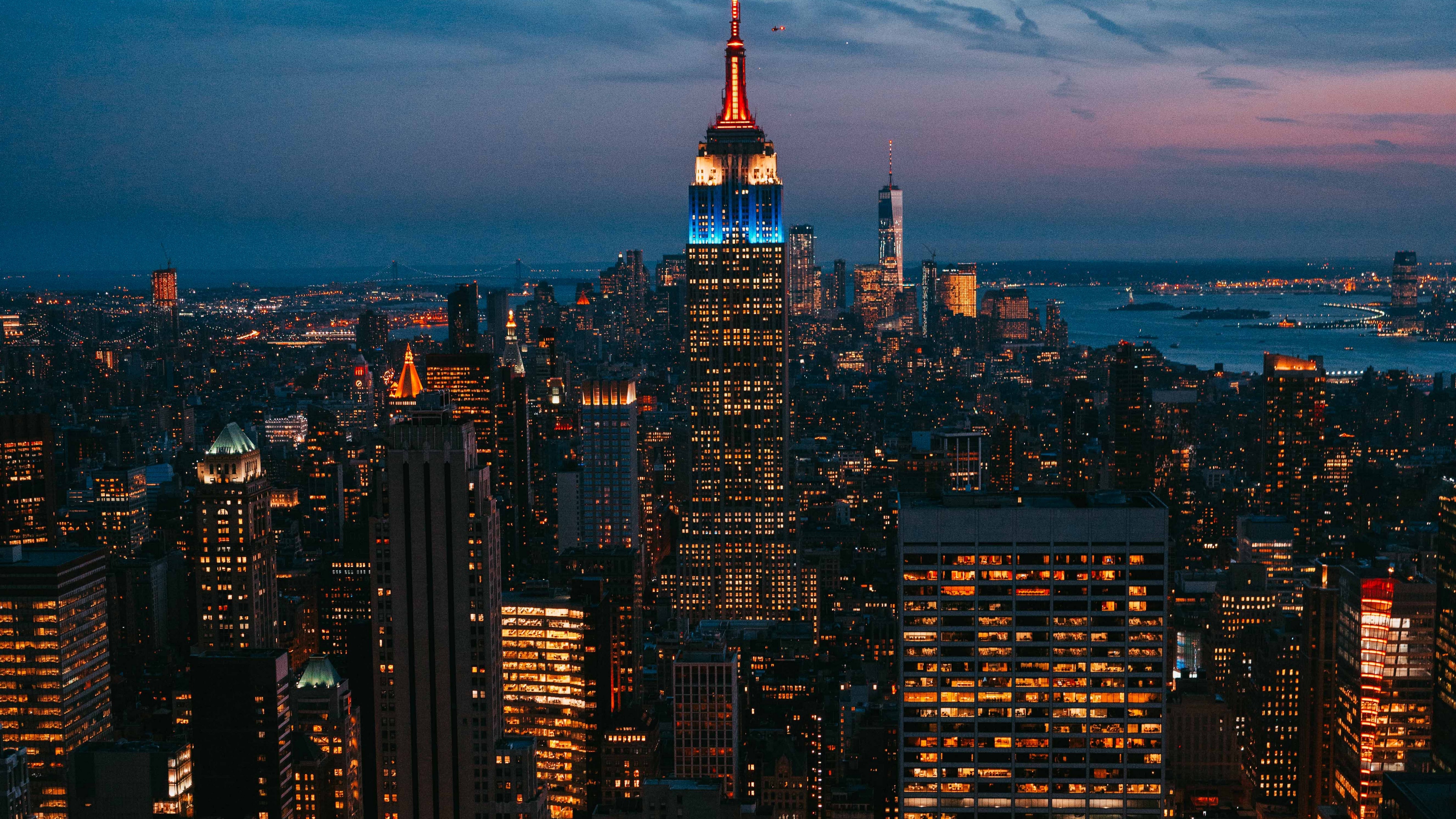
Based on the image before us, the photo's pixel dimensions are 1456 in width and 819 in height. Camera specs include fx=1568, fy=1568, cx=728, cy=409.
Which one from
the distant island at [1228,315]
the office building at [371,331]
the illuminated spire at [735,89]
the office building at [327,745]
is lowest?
the office building at [327,745]

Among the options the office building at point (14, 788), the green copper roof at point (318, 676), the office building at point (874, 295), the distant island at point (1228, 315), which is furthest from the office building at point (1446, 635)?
the office building at point (874, 295)

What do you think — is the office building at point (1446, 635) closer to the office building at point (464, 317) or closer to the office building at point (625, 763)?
the office building at point (625, 763)

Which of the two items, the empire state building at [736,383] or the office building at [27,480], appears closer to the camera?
the office building at [27,480]

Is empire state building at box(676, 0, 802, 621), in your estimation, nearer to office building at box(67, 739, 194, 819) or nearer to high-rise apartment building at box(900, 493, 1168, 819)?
office building at box(67, 739, 194, 819)

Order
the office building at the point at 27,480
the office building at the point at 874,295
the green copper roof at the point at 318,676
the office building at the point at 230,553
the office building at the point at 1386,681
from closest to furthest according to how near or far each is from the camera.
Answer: the office building at the point at 1386,681 → the green copper roof at the point at 318,676 → the office building at the point at 230,553 → the office building at the point at 27,480 → the office building at the point at 874,295

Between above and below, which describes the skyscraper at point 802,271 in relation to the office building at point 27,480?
above

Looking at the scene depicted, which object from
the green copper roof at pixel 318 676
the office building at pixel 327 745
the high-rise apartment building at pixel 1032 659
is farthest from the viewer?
the green copper roof at pixel 318 676

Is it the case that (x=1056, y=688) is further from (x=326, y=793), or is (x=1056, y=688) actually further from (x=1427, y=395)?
(x=1427, y=395)
